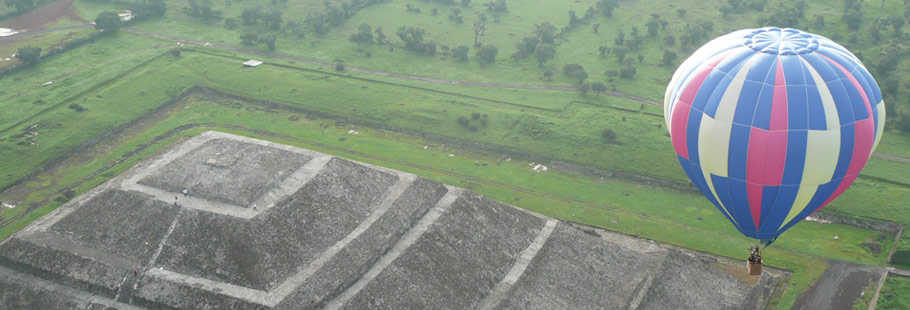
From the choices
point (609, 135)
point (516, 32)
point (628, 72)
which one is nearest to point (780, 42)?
point (609, 135)

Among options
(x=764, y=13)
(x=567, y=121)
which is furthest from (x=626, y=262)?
(x=764, y=13)

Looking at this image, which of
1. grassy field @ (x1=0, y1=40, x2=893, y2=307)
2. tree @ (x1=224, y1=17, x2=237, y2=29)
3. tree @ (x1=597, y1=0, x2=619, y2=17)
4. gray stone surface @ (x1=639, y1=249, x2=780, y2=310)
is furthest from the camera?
tree @ (x1=597, y1=0, x2=619, y2=17)

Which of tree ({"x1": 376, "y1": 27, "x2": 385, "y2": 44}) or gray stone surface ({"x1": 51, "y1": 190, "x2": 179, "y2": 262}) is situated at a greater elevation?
gray stone surface ({"x1": 51, "y1": 190, "x2": 179, "y2": 262})

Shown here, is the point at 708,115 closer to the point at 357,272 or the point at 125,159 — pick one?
the point at 357,272

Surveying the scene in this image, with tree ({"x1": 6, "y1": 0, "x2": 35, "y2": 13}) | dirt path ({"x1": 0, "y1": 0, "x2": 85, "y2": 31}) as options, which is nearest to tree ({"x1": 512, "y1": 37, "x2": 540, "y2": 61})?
dirt path ({"x1": 0, "y1": 0, "x2": 85, "y2": 31})

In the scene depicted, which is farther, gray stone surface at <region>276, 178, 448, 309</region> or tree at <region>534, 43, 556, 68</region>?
tree at <region>534, 43, 556, 68</region>

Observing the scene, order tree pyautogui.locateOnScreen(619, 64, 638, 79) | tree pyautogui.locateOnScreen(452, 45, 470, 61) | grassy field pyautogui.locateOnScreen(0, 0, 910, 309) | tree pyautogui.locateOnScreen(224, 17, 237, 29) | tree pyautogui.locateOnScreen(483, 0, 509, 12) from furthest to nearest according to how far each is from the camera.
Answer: tree pyautogui.locateOnScreen(483, 0, 509, 12)
tree pyautogui.locateOnScreen(224, 17, 237, 29)
tree pyautogui.locateOnScreen(452, 45, 470, 61)
tree pyautogui.locateOnScreen(619, 64, 638, 79)
grassy field pyautogui.locateOnScreen(0, 0, 910, 309)

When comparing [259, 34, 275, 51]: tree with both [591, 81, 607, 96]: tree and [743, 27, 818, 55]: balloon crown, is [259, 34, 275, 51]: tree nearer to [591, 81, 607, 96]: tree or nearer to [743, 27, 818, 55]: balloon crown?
[591, 81, 607, 96]: tree
